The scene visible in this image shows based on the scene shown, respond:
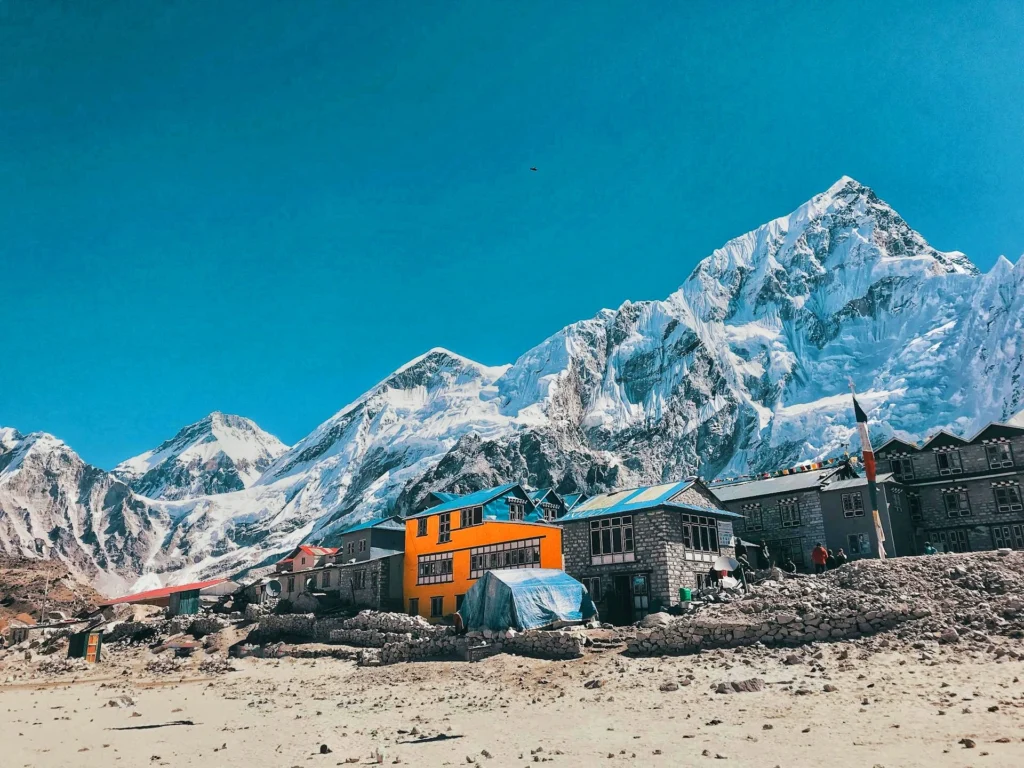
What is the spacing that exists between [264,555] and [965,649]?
6924 inches

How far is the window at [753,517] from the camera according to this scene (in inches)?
2041

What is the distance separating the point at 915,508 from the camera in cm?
5069

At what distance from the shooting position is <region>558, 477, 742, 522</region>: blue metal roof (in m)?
39.3

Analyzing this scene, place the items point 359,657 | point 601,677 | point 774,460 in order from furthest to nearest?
point 774,460, point 359,657, point 601,677

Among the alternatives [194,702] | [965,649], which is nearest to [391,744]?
[194,702]

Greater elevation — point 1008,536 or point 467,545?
point 467,545

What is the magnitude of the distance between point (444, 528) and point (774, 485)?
23867mm

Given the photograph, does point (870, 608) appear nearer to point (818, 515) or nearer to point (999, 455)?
point (818, 515)

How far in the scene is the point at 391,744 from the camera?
58.2 feet

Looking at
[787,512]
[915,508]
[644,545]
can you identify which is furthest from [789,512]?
[644,545]

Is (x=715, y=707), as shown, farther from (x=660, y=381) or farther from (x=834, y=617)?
(x=660, y=381)

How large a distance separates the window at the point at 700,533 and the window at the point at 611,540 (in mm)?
2974

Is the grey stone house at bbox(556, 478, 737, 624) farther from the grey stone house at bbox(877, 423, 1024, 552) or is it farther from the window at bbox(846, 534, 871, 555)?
the grey stone house at bbox(877, 423, 1024, 552)

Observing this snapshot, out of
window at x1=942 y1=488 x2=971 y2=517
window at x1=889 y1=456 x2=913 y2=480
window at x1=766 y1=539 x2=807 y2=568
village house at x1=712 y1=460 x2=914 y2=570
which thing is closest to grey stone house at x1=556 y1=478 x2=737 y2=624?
village house at x1=712 y1=460 x2=914 y2=570
